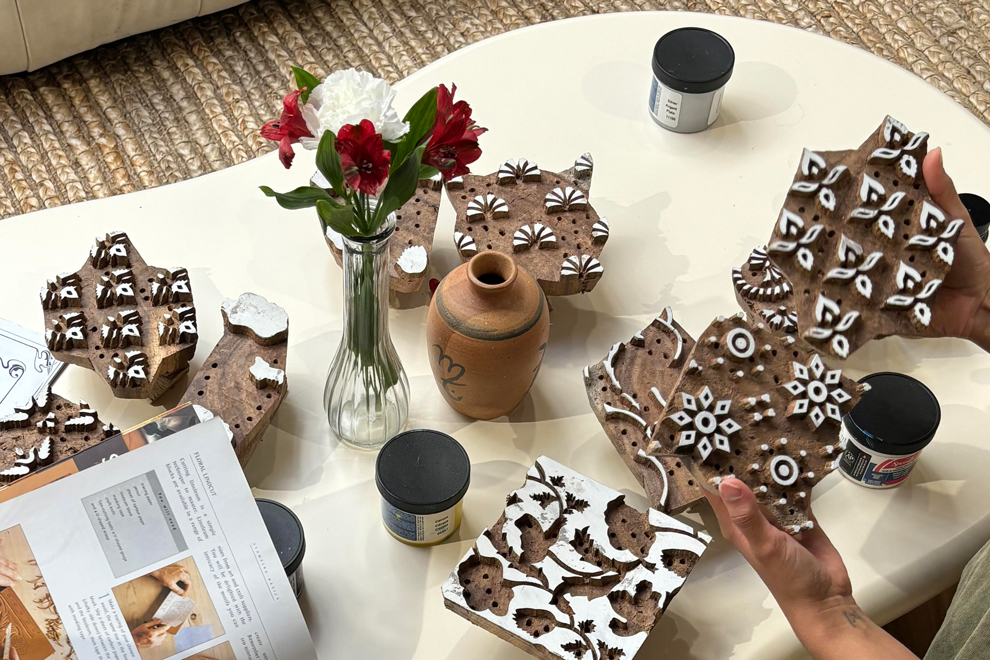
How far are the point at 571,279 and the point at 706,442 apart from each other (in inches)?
13.0

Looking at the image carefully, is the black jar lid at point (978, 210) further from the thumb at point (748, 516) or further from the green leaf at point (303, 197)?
the green leaf at point (303, 197)

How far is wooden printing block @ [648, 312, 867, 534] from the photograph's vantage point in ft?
3.54

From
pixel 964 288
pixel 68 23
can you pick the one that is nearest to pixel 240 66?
pixel 68 23

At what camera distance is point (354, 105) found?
879 mm

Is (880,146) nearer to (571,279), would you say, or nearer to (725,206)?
(725,206)

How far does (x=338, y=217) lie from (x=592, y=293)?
56 centimetres

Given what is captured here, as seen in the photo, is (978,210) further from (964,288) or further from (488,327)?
(488,327)

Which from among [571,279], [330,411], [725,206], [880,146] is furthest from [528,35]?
[330,411]

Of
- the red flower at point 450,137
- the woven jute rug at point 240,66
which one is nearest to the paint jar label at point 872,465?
the red flower at point 450,137

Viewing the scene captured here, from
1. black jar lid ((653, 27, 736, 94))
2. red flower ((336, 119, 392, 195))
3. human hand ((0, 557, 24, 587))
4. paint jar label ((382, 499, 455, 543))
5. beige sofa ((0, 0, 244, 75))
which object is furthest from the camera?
beige sofa ((0, 0, 244, 75))

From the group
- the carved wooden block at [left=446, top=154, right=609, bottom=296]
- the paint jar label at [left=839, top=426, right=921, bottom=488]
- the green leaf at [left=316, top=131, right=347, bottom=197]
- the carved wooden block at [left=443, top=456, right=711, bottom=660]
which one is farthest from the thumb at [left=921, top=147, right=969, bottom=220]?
the green leaf at [left=316, top=131, right=347, bottom=197]

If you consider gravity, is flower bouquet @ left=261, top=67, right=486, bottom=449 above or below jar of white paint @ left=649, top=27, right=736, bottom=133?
above

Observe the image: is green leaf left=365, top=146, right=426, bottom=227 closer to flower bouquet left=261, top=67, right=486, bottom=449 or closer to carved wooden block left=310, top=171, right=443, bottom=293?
A: flower bouquet left=261, top=67, right=486, bottom=449

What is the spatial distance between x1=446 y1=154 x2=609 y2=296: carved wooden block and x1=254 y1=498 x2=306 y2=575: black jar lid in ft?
1.46
